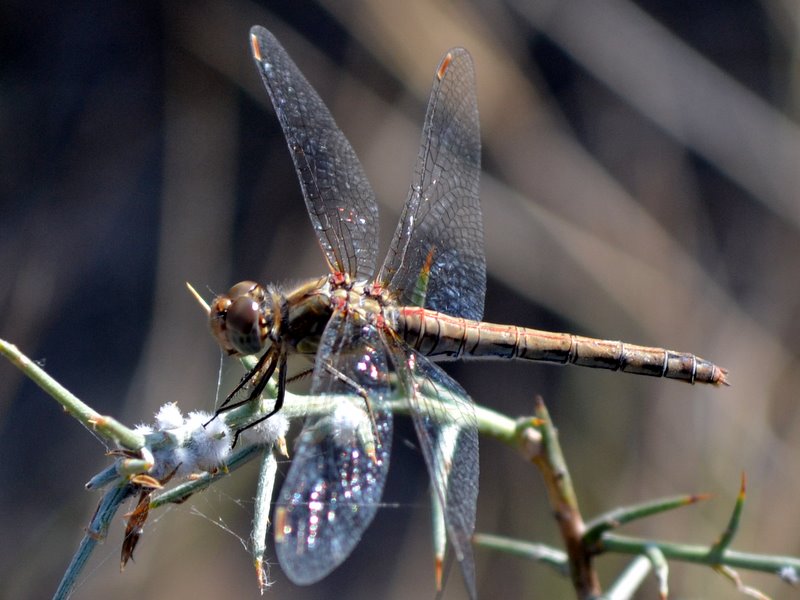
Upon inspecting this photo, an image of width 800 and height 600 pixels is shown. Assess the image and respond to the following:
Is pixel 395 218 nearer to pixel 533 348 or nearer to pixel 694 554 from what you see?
pixel 533 348

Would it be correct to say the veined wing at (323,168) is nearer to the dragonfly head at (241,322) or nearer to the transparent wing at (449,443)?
the dragonfly head at (241,322)

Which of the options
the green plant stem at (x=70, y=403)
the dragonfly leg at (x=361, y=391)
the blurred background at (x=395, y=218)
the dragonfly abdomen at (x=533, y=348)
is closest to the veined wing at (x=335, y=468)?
the dragonfly leg at (x=361, y=391)

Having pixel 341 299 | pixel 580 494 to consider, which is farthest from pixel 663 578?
pixel 580 494

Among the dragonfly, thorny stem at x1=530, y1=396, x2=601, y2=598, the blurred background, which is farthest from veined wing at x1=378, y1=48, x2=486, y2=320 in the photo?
the blurred background

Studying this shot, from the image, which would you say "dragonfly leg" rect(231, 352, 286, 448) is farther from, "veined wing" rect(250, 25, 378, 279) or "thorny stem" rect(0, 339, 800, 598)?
"veined wing" rect(250, 25, 378, 279)

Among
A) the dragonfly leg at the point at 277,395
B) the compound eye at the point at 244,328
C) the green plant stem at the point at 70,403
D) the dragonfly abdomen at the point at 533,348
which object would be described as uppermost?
the dragonfly abdomen at the point at 533,348

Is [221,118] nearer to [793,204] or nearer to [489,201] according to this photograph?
[489,201]
